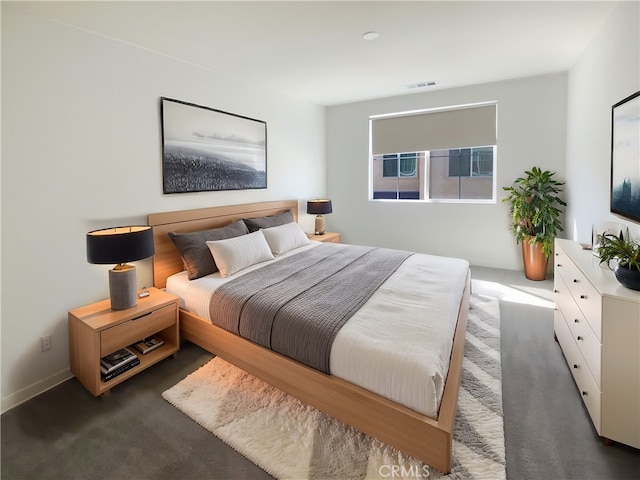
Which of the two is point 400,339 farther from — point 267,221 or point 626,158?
point 267,221

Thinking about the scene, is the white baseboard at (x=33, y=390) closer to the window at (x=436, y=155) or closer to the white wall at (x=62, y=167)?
the white wall at (x=62, y=167)

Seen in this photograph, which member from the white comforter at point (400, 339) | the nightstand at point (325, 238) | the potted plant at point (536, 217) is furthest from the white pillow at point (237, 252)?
the potted plant at point (536, 217)

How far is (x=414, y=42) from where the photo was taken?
2.88 meters

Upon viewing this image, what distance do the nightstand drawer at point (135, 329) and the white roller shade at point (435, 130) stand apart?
4.02 m

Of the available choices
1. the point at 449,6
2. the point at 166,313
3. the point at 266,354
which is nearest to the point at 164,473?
the point at 266,354

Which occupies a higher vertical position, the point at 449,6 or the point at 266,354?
the point at 449,6

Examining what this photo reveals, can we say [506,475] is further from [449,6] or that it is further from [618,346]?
[449,6]

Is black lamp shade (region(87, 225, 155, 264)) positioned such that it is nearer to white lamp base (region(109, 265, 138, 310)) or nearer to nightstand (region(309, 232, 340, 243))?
white lamp base (region(109, 265, 138, 310))

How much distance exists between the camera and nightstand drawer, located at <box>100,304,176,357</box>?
2139 millimetres

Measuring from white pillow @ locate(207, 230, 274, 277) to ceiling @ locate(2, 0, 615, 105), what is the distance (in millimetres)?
1730

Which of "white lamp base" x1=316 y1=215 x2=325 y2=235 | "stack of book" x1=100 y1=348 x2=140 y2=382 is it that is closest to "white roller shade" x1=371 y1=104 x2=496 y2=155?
"white lamp base" x1=316 y1=215 x2=325 y2=235

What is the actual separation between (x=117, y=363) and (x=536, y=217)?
450 cm

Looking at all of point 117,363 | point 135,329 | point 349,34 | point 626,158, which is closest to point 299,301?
point 135,329

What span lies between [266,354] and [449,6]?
2721 millimetres
